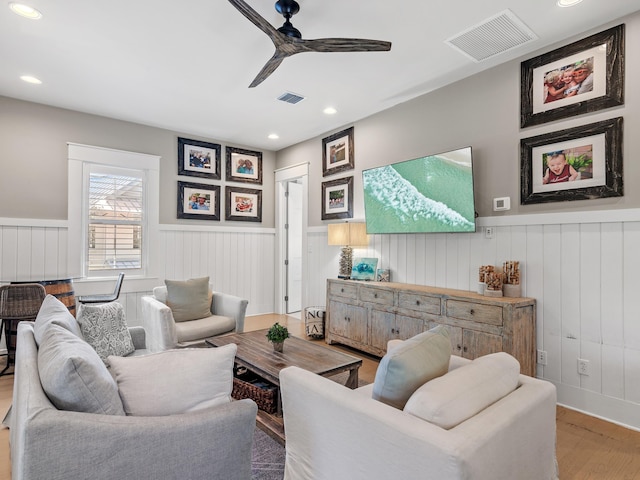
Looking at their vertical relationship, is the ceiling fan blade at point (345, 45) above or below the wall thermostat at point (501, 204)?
above

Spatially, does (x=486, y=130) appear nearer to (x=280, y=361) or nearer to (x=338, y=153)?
(x=338, y=153)

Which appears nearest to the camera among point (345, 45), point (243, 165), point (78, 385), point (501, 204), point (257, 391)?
point (78, 385)

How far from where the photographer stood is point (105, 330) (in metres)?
2.49

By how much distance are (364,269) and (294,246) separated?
7.06 feet

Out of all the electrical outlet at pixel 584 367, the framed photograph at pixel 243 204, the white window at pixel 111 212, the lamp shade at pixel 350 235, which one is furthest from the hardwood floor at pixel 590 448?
the framed photograph at pixel 243 204

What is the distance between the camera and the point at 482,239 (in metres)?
3.33

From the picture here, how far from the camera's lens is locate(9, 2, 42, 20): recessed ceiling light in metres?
2.45

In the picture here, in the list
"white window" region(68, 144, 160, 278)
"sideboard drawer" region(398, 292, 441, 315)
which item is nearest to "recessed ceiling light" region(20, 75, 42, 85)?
"white window" region(68, 144, 160, 278)

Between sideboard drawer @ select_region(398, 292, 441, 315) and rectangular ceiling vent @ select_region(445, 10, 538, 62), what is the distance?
2089 millimetres

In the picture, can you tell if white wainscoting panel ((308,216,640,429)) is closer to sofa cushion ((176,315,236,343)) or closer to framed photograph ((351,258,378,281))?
framed photograph ((351,258,378,281))

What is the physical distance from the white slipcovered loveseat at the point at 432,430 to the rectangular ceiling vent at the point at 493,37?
7.59 feet

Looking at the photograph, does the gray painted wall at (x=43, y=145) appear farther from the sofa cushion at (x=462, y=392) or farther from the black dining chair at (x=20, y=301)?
the sofa cushion at (x=462, y=392)

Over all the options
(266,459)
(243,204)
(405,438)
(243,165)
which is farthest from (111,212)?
(405,438)

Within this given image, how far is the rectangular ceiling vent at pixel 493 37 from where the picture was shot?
8.49 feet
